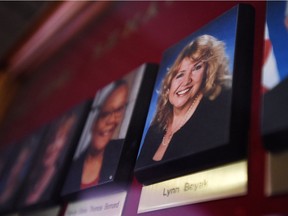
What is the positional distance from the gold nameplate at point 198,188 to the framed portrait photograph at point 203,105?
0.06 feet

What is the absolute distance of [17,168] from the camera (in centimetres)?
162

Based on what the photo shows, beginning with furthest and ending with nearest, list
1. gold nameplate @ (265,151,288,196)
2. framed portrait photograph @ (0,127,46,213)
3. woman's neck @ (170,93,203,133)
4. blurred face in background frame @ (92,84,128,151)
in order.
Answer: framed portrait photograph @ (0,127,46,213)
blurred face in background frame @ (92,84,128,151)
woman's neck @ (170,93,203,133)
gold nameplate @ (265,151,288,196)

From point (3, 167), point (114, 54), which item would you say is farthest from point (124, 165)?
point (3, 167)

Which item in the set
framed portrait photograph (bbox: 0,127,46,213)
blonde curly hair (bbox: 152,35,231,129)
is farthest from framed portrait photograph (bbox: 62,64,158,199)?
framed portrait photograph (bbox: 0,127,46,213)

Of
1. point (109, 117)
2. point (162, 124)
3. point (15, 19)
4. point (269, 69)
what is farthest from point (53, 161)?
point (15, 19)

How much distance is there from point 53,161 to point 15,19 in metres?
1.40

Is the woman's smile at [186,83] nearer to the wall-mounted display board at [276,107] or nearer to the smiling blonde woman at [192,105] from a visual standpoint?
the smiling blonde woman at [192,105]

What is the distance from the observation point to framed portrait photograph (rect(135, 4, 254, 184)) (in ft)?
2.39

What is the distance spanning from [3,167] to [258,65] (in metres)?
1.42

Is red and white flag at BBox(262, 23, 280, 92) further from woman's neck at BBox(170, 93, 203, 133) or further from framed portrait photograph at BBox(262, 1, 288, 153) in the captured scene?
woman's neck at BBox(170, 93, 203, 133)

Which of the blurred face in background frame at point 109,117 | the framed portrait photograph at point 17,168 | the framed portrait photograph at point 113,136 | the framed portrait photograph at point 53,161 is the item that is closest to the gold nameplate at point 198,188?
the framed portrait photograph at point 113,136

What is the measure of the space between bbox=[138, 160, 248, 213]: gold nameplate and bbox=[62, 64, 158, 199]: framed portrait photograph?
0.12 m

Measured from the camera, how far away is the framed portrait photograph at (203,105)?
73cm

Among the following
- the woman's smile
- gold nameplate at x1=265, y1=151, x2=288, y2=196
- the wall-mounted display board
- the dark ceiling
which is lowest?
gold nameplate at x1=265, y1=151, x2=288, y2=196
